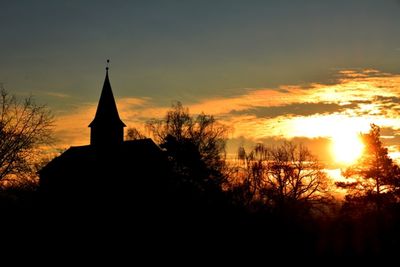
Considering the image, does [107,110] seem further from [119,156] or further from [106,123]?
[119,156]

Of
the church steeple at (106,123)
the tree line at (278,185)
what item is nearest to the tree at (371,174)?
the tree line at (278,185)

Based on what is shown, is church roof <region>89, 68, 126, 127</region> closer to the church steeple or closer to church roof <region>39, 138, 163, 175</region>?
the church steeple

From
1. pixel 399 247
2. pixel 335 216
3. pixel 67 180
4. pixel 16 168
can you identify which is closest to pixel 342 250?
pixel 399 247

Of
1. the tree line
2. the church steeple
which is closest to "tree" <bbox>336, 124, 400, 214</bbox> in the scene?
the tree line

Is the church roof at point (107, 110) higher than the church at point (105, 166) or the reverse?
higher

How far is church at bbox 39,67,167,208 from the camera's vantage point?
4670 cm

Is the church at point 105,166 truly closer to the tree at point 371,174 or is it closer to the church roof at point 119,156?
the church roof at point 119,156

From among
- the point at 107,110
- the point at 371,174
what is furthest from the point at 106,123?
the point at 371,174

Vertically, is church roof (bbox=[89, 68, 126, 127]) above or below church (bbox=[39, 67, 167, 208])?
above

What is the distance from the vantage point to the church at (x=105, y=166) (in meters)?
46.7

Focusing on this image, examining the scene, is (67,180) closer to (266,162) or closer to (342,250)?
(266,162)

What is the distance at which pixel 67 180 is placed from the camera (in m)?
54.9

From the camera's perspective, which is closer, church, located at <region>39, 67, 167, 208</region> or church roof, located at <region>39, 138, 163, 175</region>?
church, located at <region>39, 67, 167, 208</region>

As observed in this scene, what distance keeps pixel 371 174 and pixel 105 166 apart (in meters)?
27.7
